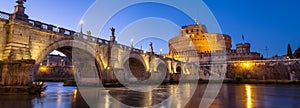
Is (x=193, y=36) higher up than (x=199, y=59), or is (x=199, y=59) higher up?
(x=193, y=36)

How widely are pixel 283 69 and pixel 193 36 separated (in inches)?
2093

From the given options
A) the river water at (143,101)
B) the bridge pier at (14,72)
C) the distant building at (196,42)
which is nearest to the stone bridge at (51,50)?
the bridge pier at (14,72)

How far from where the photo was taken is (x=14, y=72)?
15.2m

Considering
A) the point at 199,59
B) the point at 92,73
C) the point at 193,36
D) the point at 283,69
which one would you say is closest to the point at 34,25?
the point at 92,73

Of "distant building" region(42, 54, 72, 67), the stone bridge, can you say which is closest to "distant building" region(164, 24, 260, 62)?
"distant building" region(42, 54, 72, 67)

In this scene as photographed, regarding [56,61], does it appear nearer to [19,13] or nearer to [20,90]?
[19,13]

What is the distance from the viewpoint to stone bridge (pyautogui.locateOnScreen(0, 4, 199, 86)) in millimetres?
15211

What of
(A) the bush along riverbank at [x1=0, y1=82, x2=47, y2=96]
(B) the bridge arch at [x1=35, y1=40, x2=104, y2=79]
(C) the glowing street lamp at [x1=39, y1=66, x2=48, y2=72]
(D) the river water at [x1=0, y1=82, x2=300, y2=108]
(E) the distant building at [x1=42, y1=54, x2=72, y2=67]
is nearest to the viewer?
(D) the river water at [x1=0, y1=82, x2=300, y2=108]

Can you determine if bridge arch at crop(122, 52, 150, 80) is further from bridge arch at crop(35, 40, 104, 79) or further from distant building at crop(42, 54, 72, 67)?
distant building at crop(42, 54, 72, 67)

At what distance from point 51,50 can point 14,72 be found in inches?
248

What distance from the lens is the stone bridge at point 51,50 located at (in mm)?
15211

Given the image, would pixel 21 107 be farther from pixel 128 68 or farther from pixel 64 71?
pixel 64 71

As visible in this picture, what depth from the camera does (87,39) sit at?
26.2 metres

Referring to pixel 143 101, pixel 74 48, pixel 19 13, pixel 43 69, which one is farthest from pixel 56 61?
pixel 143 101
